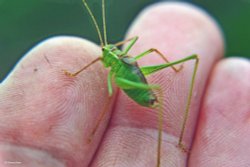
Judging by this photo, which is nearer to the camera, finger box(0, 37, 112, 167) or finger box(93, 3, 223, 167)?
finger box(0, 37, 112, 167)

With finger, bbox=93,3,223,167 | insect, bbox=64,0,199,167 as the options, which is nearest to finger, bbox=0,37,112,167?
insect, bbox=64,0,199,167

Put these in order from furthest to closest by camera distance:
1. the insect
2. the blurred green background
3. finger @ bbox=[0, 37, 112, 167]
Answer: the blurred green background < the insect < finger @ bbox=[0, 37, 112, 167]

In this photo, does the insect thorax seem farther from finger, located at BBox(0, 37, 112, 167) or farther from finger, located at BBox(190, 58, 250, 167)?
finger, located at BBox(190, 58, 250, 167)

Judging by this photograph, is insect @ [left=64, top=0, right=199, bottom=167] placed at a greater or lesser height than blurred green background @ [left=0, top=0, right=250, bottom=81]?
lesser

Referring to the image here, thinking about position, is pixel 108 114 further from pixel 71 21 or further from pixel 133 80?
pixel 71 21

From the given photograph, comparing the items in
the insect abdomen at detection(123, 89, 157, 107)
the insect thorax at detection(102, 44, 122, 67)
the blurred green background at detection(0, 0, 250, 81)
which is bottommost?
the insect abdomen at detection(123, 89, 157, 107)

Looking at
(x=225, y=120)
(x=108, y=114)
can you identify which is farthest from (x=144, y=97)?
(x=225, y=120)

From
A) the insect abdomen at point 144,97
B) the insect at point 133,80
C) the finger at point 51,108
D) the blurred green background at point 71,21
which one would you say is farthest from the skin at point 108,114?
the blurred green background at point 71,21

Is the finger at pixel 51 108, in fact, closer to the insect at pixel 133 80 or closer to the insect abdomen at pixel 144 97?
the insect at pixel 133 80

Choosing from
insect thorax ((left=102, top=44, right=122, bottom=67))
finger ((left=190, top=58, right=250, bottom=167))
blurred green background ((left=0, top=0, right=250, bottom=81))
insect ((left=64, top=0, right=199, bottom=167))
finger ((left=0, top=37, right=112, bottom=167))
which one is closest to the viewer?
finger ((left=0, top=37, right=112, bottom=167))
